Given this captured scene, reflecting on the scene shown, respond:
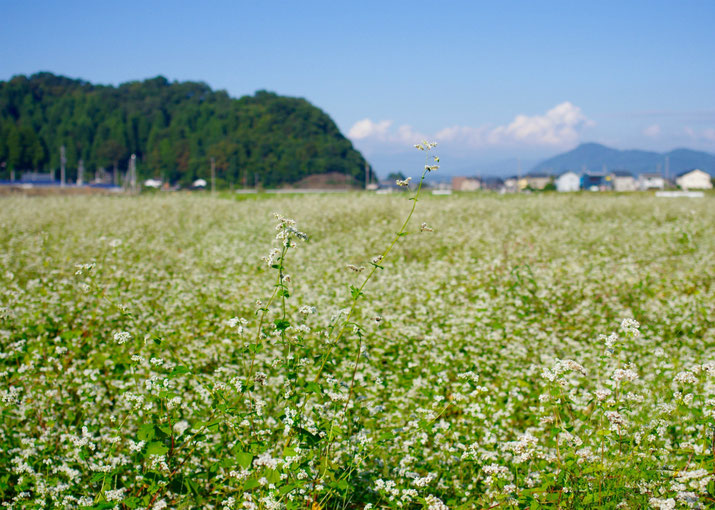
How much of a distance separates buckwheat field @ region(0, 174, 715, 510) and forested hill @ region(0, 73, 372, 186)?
83.4 m

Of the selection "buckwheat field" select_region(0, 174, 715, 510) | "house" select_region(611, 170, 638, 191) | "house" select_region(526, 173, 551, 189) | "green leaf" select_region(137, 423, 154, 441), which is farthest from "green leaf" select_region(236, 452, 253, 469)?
"house" select_region(526, 173, 551, 189)

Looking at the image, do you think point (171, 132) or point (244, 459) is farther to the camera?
point (171, 132)

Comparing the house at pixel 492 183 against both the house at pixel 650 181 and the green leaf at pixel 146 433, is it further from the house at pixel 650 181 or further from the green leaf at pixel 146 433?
the green leaf at pixel 146 433

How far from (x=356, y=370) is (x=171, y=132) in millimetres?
127689

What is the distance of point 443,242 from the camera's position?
1372cm

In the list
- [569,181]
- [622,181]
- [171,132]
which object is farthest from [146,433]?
[171,132]

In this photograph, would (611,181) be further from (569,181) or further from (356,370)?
(356,370)

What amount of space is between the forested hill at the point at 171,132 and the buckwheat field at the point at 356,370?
83.4 metres

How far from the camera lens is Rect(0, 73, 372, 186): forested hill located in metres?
96.2

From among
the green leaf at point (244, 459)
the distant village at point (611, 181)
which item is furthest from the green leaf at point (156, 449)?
the distant village at point (611, 181)

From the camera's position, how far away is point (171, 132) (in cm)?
12150

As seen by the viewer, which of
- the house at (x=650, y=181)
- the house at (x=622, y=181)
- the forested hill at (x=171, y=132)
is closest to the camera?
the forested hill at (x=171, y=132)

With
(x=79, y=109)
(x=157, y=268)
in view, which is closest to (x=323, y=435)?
(x=157, y=268)

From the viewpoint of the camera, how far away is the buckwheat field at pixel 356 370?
2893 mm
